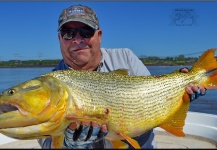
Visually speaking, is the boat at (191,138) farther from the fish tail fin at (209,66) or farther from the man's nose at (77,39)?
the man's nose at (77,39)

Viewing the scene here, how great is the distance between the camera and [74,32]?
173 inches

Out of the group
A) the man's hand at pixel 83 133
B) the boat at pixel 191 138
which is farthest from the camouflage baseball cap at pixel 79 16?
the boat at pixel 191 138

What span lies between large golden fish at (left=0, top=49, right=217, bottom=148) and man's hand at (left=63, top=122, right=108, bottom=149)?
3.1 inches

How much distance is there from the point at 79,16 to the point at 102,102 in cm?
151

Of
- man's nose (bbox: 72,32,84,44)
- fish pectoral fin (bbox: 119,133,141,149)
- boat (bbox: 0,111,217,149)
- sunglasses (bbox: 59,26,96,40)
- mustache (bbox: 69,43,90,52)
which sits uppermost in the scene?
sunglasses (bbox: 59,26,96,40)

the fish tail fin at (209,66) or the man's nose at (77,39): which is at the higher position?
the man's nose at (77,39)

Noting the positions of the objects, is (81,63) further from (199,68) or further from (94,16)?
(199,68)

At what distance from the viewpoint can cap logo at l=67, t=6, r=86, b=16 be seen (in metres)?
4.45

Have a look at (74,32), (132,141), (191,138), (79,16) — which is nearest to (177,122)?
(132,141)

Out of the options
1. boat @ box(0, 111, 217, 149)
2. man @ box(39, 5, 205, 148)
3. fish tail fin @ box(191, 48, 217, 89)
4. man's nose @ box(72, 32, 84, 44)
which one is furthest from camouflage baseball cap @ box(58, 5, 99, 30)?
boat @ box(0, 111, 217, 149)

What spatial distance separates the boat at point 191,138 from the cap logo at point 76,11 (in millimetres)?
3095

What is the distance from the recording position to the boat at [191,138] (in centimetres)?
634

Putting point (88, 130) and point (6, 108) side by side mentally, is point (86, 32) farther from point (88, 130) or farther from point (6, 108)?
point (6, 108)

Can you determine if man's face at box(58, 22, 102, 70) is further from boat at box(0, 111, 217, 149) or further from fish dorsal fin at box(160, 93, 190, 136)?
boat at box(0, 111, 217, 149)
